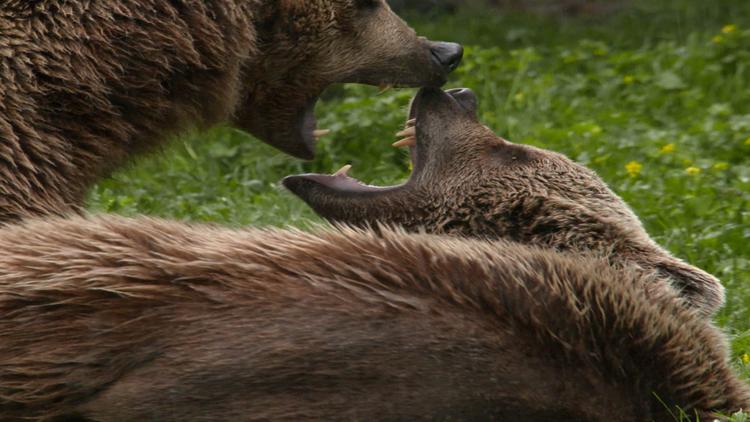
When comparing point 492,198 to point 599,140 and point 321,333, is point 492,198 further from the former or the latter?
point 599,140

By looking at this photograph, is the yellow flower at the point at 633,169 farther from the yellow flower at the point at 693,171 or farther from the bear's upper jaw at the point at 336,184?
the bear's upper jaw at the point at 336,184

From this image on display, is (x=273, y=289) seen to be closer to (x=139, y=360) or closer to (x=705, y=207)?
(x=139, y=360)

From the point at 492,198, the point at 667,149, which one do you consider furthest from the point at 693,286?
the point at 667,149

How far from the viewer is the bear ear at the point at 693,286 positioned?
4.58 m

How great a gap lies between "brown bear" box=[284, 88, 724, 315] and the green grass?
0.57 m

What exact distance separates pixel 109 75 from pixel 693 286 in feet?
6.85

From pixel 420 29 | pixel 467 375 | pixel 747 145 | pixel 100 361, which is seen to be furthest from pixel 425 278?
pixel 420 29

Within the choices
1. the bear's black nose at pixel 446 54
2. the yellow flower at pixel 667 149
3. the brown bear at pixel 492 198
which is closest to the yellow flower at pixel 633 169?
the yellow flower at pixel 667 149

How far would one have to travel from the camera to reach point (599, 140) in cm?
816

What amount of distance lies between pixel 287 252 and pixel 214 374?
1.62ft

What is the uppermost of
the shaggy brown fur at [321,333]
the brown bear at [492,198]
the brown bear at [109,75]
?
the brown bear at [109,75]

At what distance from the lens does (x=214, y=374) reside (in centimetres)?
343

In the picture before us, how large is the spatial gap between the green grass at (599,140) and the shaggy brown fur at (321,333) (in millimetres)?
1306

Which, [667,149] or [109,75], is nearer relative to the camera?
[109,75]
